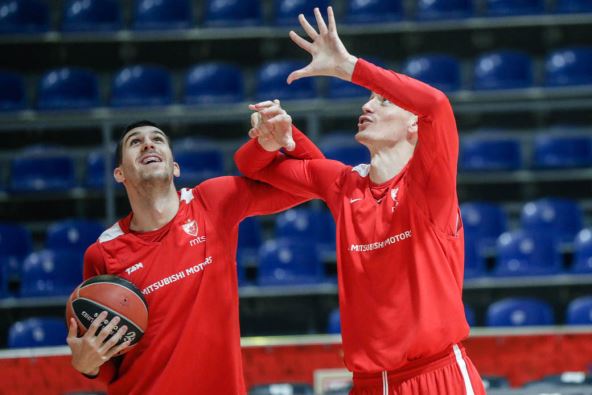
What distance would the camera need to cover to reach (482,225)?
8.42 metres

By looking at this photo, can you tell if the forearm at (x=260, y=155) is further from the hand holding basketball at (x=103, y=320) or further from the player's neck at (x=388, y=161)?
the hand holding basketball at (x=103, y=320)

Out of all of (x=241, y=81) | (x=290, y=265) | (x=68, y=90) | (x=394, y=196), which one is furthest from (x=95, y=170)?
(x=394, y=196)

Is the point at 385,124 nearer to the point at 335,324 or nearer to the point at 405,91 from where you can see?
the point at 405,91

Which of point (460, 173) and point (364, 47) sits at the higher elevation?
point (364, 47)

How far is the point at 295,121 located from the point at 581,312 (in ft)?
11.1

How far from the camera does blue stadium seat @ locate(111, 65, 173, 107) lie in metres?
9.89

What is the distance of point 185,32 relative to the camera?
1040 centimetres

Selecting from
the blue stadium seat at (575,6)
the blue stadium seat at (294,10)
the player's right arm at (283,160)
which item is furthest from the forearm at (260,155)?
the blue stadium seat at (575,6)

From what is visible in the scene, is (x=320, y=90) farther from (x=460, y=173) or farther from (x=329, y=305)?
(x=329, y=305)

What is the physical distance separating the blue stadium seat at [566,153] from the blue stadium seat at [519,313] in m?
1.79

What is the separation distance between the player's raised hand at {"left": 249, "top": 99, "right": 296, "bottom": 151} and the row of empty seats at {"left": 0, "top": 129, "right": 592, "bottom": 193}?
4.60 meters

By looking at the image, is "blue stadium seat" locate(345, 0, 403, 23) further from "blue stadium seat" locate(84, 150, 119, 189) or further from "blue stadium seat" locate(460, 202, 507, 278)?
"blue stadium seat" locate(84, 150, 119, 189)

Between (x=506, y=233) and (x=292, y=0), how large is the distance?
3.67 m

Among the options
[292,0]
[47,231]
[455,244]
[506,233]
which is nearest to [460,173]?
[506,233]
